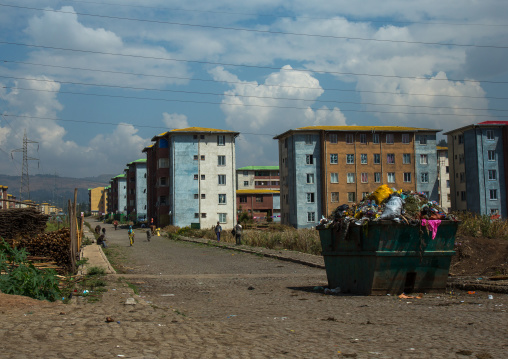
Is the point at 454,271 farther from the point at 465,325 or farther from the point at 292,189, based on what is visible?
the point at 292,189

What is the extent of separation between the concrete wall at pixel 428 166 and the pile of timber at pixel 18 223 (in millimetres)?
56902

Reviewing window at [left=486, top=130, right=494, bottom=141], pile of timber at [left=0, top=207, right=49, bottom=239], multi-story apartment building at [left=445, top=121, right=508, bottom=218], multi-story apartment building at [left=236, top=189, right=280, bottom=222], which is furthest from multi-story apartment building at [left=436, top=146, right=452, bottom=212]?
pile of timber at [left=0, top=207, right=49, bottom=239]

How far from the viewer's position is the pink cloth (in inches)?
448

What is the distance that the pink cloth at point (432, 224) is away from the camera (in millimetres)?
11384

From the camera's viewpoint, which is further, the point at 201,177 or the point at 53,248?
the point at 201,177

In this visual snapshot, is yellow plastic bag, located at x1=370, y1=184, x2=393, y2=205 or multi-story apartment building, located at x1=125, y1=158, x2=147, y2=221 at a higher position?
multi-story apartment building, located at x1=125, y1=158, x2=147, y2=221

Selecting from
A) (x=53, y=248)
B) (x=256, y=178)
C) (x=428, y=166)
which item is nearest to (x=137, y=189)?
(x=256, y=178)

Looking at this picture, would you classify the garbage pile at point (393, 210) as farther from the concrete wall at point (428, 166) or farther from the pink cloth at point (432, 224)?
the concrete wall at point (428, 166)

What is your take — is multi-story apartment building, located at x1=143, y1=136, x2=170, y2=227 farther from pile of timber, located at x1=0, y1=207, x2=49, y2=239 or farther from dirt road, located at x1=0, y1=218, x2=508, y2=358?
dirt road, located at x1=0, y1=218, x2=508, y2=358

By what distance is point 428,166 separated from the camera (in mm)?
70875

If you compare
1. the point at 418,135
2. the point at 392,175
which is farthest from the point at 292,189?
the point at 418,135

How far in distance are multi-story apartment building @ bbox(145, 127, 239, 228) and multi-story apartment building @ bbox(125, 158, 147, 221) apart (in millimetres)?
33640

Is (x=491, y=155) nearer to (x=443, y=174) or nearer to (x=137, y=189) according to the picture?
(x=443, y=174)

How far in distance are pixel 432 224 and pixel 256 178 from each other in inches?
4814
